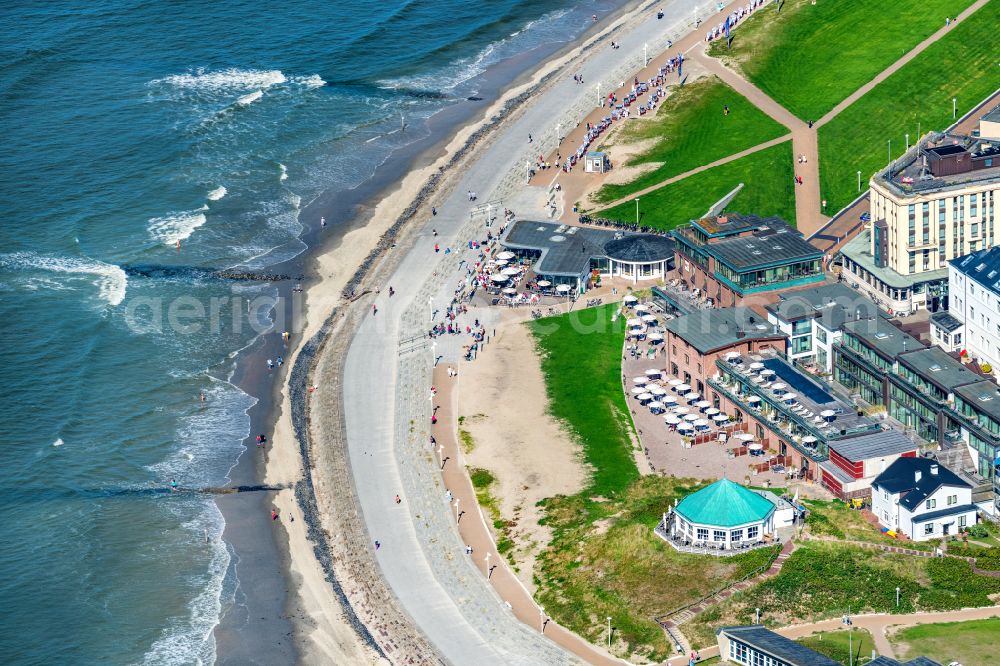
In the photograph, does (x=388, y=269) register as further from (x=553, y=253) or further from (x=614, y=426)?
(x=614, y=426)

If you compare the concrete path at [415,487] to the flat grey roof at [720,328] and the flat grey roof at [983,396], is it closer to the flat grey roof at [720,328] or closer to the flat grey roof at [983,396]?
the flat grey roof at [720,328]

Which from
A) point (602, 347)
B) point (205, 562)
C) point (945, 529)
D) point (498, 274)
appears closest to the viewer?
point (945, 529)

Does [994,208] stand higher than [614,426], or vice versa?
[994,208]

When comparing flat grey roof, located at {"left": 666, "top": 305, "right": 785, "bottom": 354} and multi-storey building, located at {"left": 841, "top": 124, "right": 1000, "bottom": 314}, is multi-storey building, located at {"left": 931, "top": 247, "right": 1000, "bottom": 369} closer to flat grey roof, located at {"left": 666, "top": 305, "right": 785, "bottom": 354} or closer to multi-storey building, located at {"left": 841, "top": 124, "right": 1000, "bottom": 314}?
multi-storey building, located at {"left": 841, "top": 124, "right": 1000, "bottom": 314}

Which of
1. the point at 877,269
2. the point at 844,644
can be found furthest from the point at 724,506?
the point at 877,269

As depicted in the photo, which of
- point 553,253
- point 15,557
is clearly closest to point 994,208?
point 553,253

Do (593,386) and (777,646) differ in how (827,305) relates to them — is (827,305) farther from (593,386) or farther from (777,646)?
(777,646)

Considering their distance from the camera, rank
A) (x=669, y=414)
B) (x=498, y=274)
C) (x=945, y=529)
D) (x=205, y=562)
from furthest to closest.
→ (x=498, y=274), (x=669, y=414), (x=205, y=562), (x=945, y=529)

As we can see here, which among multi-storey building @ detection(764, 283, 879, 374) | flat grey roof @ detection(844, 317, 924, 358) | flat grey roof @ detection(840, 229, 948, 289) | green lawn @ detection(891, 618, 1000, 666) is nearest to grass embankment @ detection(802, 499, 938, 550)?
green lawn @ detection(891, 618, 1000, 666)
